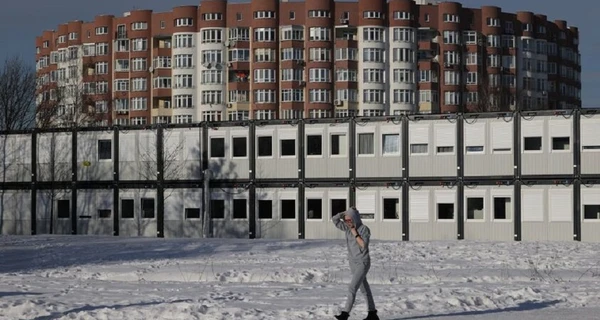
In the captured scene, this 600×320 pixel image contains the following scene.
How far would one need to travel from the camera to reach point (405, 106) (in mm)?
141375

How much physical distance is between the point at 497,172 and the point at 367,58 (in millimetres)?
93243

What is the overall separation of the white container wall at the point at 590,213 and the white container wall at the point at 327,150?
10435 mm

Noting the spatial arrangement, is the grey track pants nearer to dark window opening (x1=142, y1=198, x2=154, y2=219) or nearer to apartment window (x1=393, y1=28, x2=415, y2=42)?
dark window opening (x1=142, y1=198, x2=154, y2=219)

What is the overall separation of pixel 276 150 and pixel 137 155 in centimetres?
727

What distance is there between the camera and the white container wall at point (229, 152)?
51.8 meters

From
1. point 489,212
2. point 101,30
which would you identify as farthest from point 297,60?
point 489,212

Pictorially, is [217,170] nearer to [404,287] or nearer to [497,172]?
[497,172]

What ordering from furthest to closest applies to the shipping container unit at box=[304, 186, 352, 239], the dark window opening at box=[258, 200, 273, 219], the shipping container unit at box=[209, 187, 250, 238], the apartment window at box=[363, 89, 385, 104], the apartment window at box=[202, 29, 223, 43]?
the apartment window at box=[202, 29, 223, 43] → the apartment window at box=[363, 89, 385, 104] → the shipping container unit at box=[209, 187, 250, 238] → the dark window opening at box=[258, 200, 273, 219] → the shipping container unit at box=[304, 186, 352, 239]

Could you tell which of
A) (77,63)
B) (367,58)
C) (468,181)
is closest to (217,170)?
(468,181)

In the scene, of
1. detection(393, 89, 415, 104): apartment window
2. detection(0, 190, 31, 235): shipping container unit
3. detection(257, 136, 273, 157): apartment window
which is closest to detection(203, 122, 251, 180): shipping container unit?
detection(257, 136, 273, 157): apartment window

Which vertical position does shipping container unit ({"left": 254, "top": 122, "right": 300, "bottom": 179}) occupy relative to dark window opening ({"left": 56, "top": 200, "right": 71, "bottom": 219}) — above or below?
above

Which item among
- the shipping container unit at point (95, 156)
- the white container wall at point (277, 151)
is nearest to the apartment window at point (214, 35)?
the shipping container unit at point (95, 156)

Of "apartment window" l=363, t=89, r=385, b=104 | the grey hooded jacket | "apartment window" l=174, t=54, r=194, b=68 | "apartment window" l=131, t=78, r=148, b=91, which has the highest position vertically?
"apartment window" l=174, t=54, r=194, b=68

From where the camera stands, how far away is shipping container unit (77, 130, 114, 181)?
54.4 m
